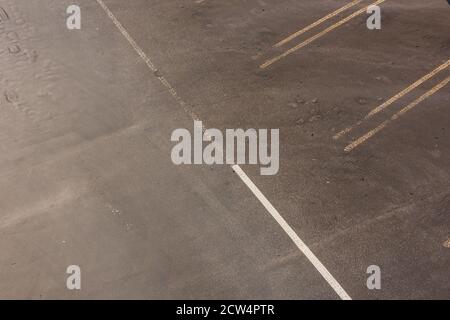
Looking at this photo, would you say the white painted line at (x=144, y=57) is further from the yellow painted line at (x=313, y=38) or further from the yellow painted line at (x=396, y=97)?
the yellow painted line at (x=396, y=97)

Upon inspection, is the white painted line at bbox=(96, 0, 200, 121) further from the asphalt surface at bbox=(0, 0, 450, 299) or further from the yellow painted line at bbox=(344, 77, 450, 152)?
the yellow painted line at bbox=(344, 77, 450, 152)

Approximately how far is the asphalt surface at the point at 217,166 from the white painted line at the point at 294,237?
10cm

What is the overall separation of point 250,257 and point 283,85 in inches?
172

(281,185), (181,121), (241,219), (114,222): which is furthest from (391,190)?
(114,222)

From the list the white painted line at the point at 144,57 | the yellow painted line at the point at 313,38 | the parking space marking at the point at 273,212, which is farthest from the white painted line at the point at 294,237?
the yellow painted line at the point at 313,38

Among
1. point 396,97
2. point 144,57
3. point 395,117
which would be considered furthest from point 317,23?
point 144,57

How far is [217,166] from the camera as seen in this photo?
1009 centimetres

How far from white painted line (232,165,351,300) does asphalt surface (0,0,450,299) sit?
97mm

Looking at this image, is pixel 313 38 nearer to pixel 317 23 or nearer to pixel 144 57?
pixel 317 23

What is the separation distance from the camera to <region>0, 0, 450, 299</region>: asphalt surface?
8570mm

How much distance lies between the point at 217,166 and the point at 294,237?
6.94 feet

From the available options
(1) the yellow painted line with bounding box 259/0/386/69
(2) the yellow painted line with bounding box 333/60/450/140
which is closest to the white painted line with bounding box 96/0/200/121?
(1) the yellow painted line with bounding box 259/0/386/69
